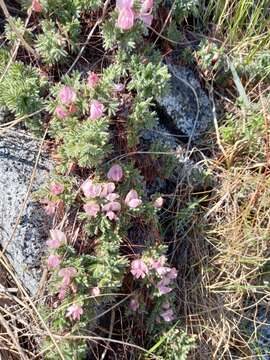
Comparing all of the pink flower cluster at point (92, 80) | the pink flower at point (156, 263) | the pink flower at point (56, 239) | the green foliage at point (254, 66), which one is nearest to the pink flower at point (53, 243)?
the pink flower at point (56, 239)

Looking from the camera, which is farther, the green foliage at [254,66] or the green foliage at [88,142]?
the green foliage at [254,66]

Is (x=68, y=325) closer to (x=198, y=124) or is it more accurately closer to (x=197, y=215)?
(x=197, y=215)

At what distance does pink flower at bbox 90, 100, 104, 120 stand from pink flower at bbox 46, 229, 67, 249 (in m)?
0.40

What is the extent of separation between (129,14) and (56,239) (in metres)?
0.80

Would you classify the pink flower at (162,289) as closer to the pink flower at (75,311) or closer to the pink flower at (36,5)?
the pink flower at (75,311)

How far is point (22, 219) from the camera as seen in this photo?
2051 millimetres

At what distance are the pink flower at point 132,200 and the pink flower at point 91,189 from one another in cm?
11

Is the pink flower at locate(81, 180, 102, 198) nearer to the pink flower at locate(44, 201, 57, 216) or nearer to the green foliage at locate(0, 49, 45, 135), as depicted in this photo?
the pink flower at locate(44, 201, 57, 216)

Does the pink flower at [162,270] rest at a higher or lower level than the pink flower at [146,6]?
lower

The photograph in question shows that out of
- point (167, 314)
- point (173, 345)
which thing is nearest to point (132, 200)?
point (167, 314)

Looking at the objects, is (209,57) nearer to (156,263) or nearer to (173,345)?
(156,263)

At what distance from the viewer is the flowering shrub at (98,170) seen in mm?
1968

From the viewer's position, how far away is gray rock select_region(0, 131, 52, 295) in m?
2.05

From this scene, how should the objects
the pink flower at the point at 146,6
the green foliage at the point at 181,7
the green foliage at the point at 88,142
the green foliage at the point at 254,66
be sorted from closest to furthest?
the green foliage at the point at 88,142 → the pink flower at the point at 146,6 → the green foliage at the point at 181,7 → the green foliage at the point at 254,66
